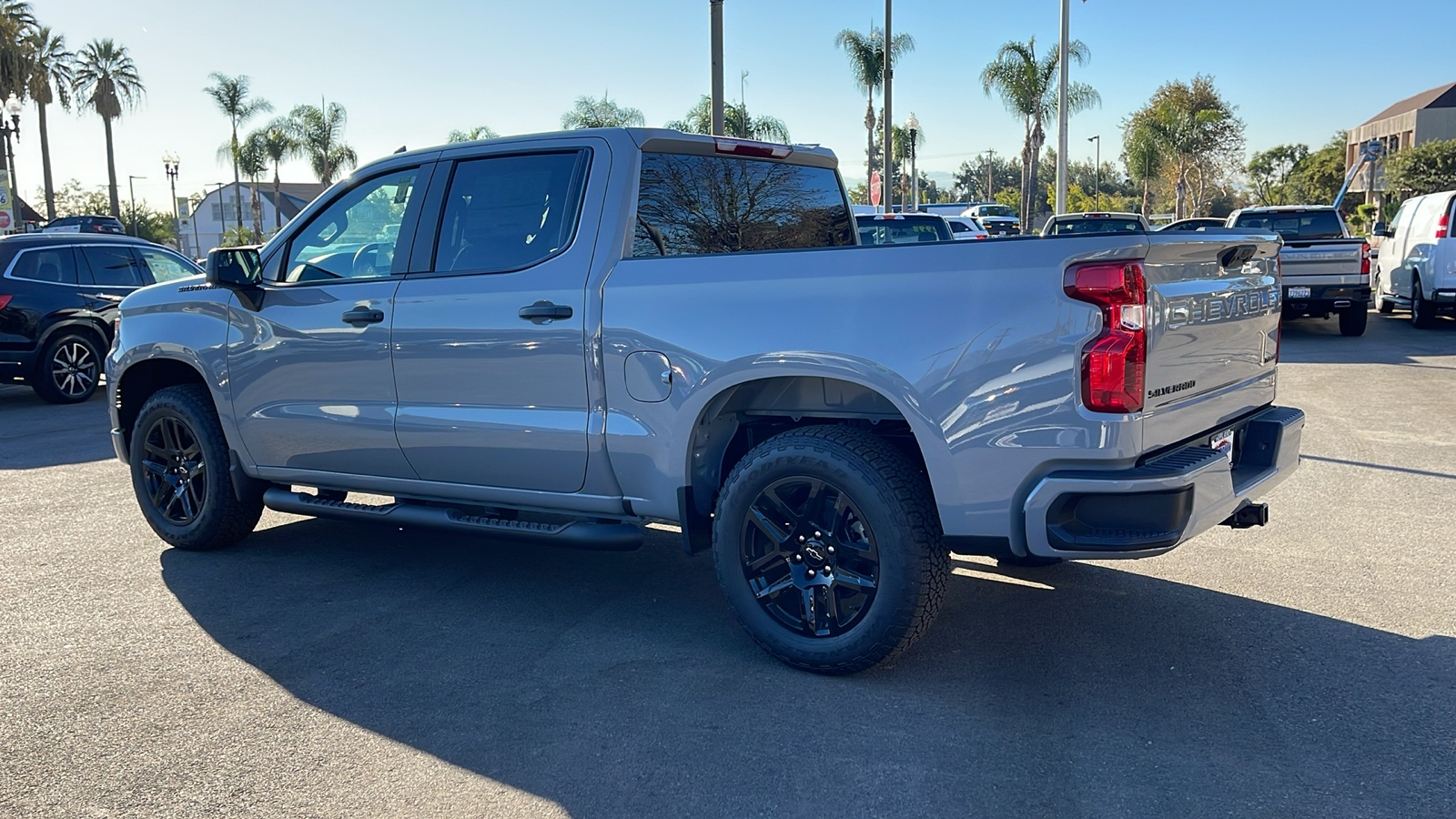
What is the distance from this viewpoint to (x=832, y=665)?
422 cm

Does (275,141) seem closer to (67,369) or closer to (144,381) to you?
(67,369)

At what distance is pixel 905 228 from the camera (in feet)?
53.6

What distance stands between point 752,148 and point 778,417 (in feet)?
4.52

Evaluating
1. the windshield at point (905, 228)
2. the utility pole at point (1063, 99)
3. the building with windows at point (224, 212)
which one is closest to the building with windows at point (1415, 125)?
the utility pole at point (1063, 99)

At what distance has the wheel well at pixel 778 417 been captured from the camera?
14.2ft

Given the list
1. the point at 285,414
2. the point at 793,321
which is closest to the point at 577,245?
the point at 793,321

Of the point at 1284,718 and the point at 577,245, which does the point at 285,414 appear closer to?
the point at 577,245

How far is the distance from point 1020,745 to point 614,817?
1296 millimetres

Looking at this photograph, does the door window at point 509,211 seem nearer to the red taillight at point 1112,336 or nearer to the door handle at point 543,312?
the door handle at point 543,312

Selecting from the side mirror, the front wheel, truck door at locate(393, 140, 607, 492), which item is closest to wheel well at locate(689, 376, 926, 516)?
the front wheel

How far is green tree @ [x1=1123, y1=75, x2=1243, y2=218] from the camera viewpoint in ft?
152

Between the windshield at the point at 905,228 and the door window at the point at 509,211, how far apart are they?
11.3 metres

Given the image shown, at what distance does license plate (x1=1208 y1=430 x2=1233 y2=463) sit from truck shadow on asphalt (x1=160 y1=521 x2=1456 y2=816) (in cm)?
79

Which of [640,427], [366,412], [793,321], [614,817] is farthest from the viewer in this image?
[366,412]
